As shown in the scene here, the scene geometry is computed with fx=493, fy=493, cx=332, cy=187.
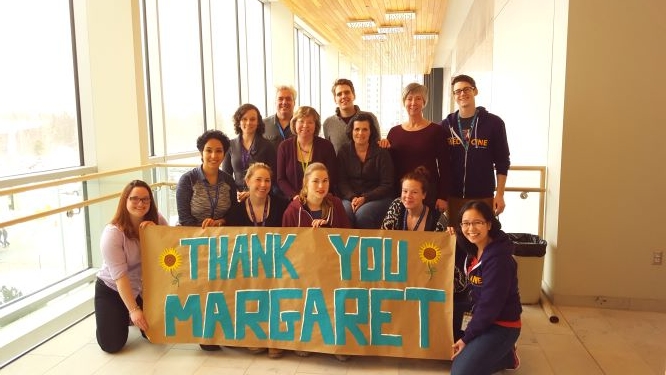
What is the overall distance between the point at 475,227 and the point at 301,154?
1.45m

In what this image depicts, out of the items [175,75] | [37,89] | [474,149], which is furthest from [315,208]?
[175,75]

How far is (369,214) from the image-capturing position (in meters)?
3.47

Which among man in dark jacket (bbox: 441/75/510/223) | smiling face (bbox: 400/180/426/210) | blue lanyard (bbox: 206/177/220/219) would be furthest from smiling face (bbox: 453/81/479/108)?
blue lanyard (bbox: 206/177/220/219)

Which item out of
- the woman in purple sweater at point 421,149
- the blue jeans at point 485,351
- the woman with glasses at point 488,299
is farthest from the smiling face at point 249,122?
the blue jeans at point 485,351

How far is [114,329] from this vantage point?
318 cm

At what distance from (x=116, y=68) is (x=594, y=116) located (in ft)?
13.9

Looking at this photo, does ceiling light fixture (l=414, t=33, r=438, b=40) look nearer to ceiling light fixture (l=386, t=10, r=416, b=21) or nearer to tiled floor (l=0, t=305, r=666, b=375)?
ceiling light fixture (l=386, t=10, r=416, b=21)

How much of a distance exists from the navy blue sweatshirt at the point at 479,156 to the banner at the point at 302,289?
0.89 meters

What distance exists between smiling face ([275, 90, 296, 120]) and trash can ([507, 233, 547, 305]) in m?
2.11

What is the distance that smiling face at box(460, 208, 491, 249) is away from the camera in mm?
2717

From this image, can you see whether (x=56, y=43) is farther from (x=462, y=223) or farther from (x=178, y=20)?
(x=462, y=223)

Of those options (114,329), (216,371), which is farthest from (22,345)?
(216,371)

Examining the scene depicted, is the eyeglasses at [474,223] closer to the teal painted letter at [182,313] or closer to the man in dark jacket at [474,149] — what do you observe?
the man in dark jacket at [474,149]

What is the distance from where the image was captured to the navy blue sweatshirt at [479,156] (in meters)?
3.59
